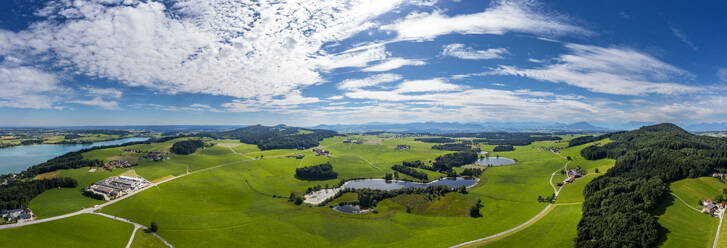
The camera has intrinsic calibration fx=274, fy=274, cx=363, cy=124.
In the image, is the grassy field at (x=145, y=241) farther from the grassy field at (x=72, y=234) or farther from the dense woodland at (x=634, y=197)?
the dense woodland at (x=634, y=197)

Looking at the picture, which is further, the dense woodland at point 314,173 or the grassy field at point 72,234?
the dense woodland at point 314,173

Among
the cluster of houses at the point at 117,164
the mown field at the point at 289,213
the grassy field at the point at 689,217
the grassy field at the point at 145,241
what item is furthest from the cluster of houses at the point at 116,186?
the grassy field at the point at 689,217

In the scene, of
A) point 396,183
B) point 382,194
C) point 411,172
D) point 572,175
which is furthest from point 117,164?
point 572,175

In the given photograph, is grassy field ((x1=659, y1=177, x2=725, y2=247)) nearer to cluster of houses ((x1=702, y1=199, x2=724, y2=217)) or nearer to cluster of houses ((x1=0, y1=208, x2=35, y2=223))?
cluster of houses ((x1=702, y1=199, x2=724, y2=217))

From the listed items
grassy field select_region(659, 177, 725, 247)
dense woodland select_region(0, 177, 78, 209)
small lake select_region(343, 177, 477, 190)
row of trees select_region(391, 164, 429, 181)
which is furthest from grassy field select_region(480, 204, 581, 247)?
dense woodland select_region(0, 177, 78, 209)

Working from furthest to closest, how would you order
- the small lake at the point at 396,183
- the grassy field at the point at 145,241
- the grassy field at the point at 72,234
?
the small lake at the point at 396,183 < the grassy field at the point at 145,241 < the grassy field at the point at 72,234
